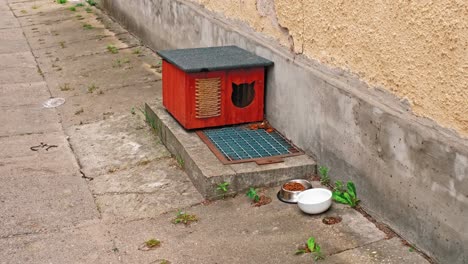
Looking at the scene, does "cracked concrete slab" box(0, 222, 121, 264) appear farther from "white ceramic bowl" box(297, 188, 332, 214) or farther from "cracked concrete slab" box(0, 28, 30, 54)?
"cracked concrete slab" box(0, 28, 30, 54)

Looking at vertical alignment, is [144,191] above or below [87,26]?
above

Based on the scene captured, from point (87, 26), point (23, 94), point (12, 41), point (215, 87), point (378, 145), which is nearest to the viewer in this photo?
point (378, 145)

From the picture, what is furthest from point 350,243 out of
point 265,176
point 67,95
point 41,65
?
point 41,65

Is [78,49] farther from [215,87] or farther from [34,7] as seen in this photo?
[215,87]

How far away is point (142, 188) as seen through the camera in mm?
5516

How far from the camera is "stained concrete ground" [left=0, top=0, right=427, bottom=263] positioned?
14.5 ft

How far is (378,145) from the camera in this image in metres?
4.52

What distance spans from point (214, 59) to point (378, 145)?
216 centimetres

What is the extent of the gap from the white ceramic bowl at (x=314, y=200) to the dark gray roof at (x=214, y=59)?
1521 mm

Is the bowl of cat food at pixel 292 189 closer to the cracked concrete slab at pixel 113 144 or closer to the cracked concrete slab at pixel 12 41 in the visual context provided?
the cracked concrete slab at pixel 113 144

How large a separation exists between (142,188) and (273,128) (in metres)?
1.41

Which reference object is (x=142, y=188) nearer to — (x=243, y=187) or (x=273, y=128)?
(x=243, y=187)

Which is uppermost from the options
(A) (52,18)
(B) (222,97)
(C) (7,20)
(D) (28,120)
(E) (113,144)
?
(B) (222,97)

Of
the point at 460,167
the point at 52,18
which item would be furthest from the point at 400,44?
the point at 52,18
